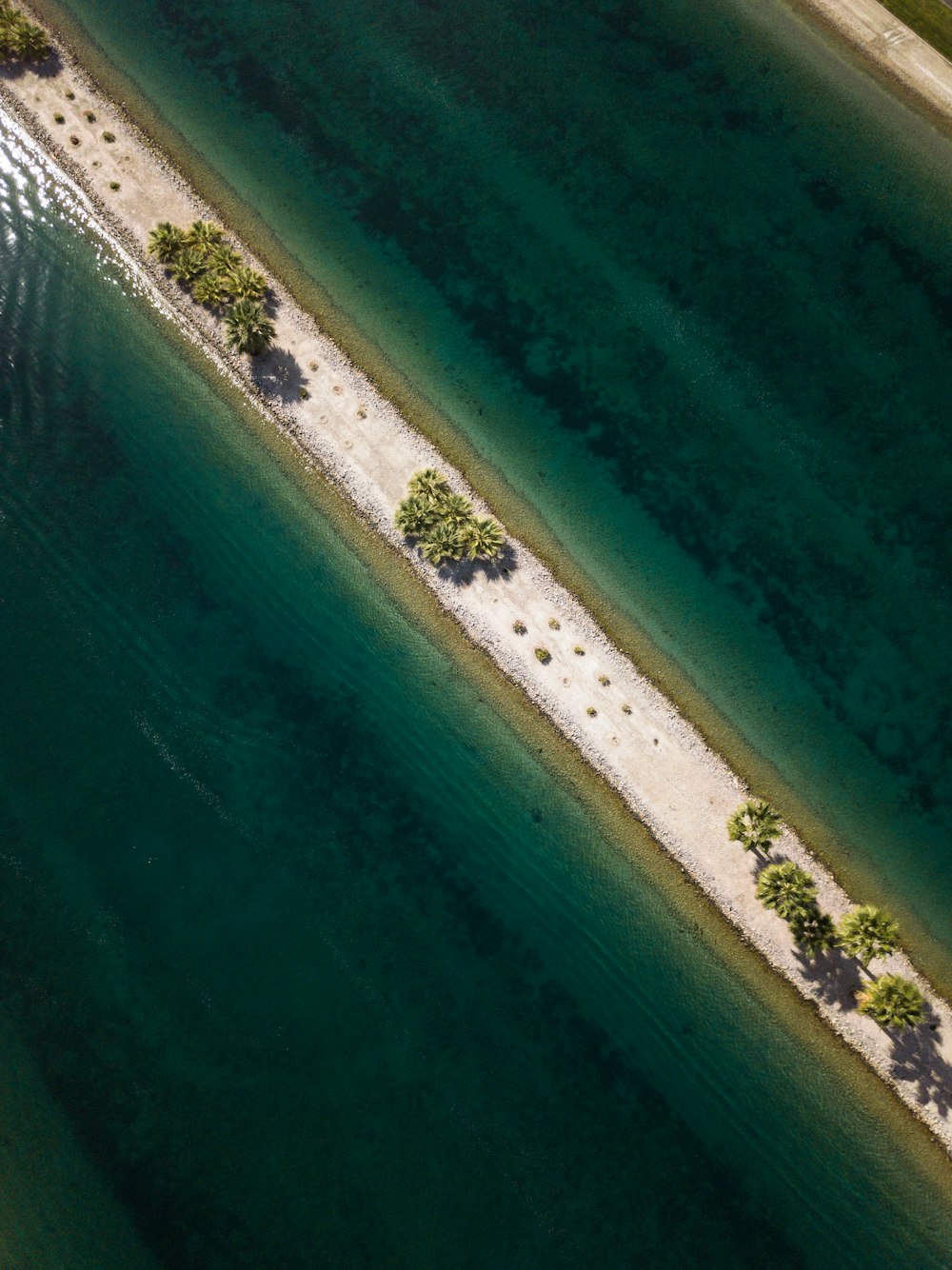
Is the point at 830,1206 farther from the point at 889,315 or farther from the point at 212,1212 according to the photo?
the point at 889,315

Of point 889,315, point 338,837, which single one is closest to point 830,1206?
point 338,837

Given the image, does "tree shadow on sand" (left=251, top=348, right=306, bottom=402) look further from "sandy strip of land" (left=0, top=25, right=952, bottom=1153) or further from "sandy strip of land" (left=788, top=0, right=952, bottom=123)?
"sandy strip of land" (left=788, top=0, right=952, bottom=123)

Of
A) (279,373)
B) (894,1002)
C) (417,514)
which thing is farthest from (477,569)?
(894,1002)

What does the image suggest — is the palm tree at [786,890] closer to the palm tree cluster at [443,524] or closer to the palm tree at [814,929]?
the palm tree at [814,929]

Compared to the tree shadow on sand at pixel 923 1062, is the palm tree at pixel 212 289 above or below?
above

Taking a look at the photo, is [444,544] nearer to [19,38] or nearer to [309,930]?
[309,930]

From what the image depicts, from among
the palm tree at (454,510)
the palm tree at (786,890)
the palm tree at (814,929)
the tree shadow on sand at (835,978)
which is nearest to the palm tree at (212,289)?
the palm tree at (454,510)
